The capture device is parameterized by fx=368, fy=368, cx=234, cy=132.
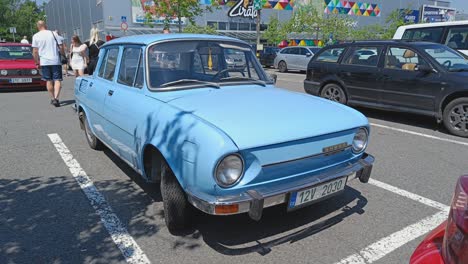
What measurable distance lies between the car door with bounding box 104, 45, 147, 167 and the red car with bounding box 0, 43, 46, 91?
9.05 m

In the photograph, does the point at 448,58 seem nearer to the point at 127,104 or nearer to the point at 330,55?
the point at 330,55

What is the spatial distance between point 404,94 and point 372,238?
496 cm

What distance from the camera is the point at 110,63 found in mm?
4668

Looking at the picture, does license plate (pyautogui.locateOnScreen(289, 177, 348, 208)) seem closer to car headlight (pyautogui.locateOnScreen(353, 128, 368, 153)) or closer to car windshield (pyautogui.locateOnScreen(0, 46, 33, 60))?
car headlight (pyautogui.locateOnScreen(353, 128, 368, 153))

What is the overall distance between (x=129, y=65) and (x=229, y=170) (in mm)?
2145

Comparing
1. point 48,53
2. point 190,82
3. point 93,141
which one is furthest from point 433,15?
point 190,82

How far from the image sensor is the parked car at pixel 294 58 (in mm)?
21547

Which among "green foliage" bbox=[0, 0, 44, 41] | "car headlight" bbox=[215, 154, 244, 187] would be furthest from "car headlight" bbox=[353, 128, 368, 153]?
"green foliage" bbox=[0, 0, 44, 41]

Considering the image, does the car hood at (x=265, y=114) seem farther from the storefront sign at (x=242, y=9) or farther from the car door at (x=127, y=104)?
the storefront sign at (x=242, y=9)

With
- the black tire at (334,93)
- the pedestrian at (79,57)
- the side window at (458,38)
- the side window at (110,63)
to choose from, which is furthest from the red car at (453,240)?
the pedestrian at (79,57)

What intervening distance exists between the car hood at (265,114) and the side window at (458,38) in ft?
26.2

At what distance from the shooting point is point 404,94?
732 centimetres

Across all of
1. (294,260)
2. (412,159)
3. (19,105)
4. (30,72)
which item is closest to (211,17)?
(30,72)

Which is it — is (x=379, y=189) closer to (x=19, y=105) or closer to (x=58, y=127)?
(x=58, y=127)
